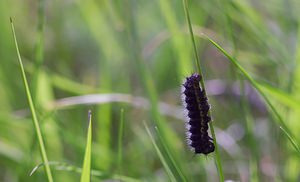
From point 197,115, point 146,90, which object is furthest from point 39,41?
point 197,115

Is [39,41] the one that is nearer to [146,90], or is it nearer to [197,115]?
[146,90]

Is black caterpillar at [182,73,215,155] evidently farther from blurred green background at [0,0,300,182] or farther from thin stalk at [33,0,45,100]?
thin stalk at [33,0,45,100]

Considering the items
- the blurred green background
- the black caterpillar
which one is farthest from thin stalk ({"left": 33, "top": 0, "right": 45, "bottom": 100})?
the black caterpillar

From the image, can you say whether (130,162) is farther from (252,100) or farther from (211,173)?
(252,100)

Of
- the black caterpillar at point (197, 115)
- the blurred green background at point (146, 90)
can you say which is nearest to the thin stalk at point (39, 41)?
the blurred green background at point (146, 90)

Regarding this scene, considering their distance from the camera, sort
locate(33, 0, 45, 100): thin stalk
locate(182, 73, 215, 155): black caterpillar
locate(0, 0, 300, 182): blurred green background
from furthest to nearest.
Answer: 1. locate(0, 0, 300, 182): blurred green background
2. locate(33, 0, 45, 100): thin stalk
3. locate(182, 73, 215, 155): black caterpillar

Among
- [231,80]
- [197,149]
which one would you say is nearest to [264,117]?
[231,80]
